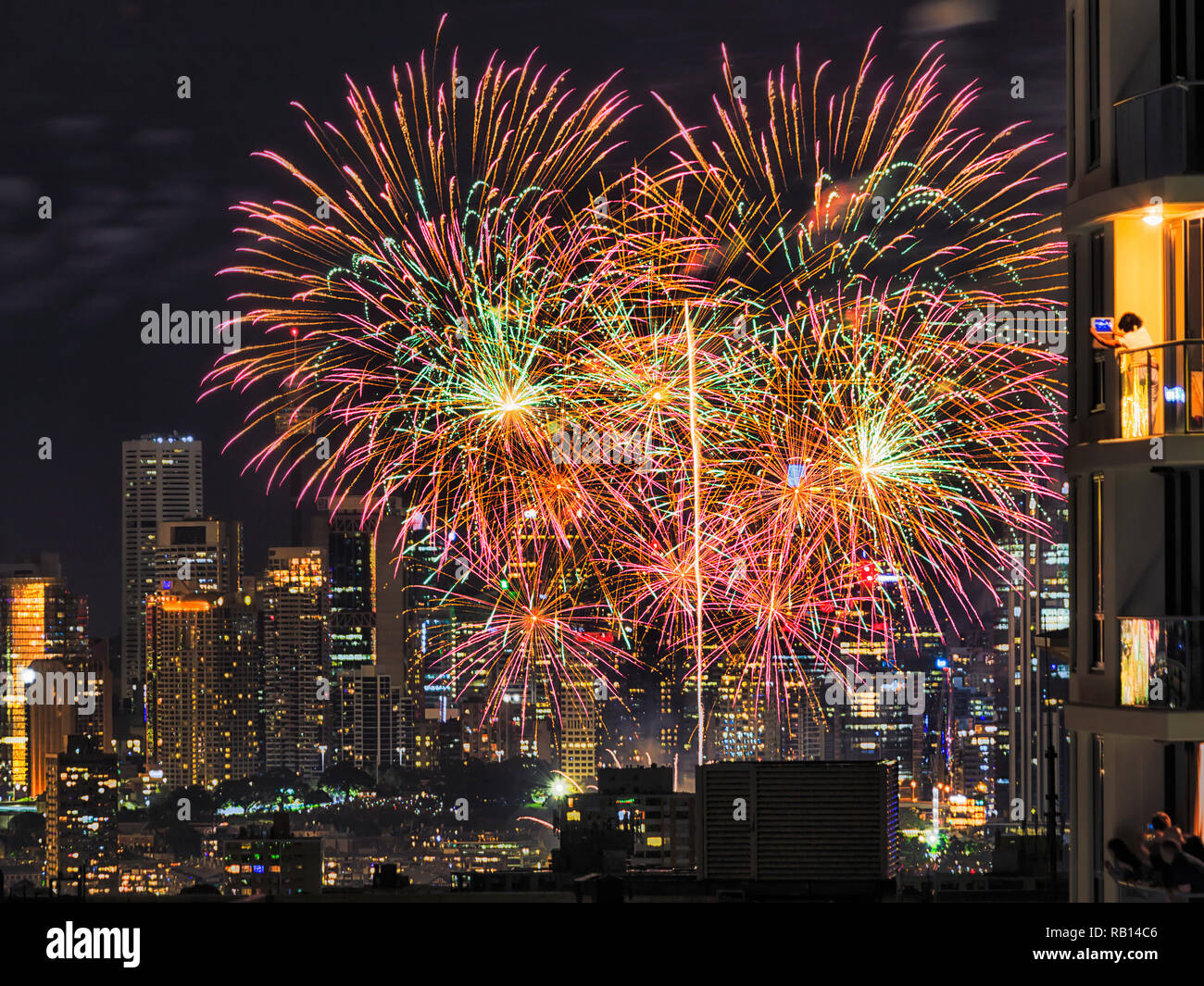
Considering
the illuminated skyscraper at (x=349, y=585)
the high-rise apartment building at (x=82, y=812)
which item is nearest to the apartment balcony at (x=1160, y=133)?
the illuminated skyscraper at (x=349, y=585)

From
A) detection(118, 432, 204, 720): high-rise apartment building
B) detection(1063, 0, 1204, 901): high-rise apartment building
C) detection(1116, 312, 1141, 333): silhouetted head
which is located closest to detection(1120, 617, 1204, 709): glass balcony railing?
detection(1063, 0, 1204, 901): high-rise apartment building

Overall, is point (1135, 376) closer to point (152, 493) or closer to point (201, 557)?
point (152, 493)

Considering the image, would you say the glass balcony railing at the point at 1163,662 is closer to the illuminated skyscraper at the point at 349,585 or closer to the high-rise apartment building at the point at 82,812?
the illuminated skyscraper at the point at 349,585

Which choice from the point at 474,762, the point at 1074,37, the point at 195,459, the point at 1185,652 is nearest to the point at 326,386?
the point at 1074,37

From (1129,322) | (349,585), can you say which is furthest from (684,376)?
(349,585)

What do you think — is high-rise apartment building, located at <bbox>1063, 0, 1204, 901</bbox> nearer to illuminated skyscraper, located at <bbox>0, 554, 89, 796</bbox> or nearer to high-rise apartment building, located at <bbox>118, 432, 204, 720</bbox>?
high-rise apartment building, located at <bbox>118, 432, 204, 720</bbox>
